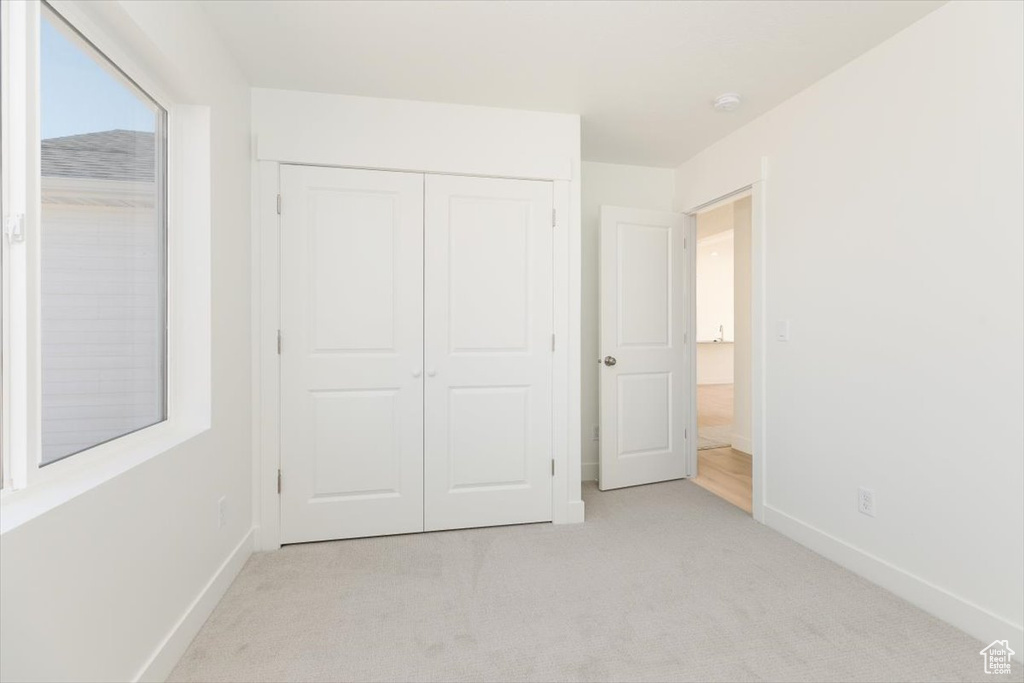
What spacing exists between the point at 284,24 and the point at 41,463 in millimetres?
1814

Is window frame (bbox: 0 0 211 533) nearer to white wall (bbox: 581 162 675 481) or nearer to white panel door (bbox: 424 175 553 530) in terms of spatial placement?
white panel door (bbox: 424 175 553 530)

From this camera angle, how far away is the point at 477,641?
65.6 inches

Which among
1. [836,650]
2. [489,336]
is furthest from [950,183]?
[489,336]

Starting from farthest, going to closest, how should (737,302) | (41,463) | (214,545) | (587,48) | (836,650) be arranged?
(737,302) < (587,48) < (214,545) < (836,650) < (41,463)

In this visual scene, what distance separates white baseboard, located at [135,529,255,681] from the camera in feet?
4.73

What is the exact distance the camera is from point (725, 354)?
7734 mm

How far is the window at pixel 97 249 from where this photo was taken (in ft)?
3.97

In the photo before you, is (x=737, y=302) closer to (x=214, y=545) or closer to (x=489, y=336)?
(x=489, y=336)

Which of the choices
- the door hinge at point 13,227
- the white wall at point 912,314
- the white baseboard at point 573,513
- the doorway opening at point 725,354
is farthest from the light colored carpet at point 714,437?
the door hinge at point 13,227

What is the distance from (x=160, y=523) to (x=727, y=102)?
3204mm

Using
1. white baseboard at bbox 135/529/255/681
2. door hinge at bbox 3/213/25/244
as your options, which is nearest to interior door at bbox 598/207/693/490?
white baseboard at bbox 135/529/255/681

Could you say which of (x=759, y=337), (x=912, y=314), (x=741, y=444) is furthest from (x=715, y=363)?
(x=912, y=314)

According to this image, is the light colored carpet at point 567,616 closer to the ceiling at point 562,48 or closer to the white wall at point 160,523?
the white wall at point 160,523

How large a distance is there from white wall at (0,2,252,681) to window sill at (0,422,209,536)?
0.02 m
